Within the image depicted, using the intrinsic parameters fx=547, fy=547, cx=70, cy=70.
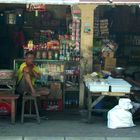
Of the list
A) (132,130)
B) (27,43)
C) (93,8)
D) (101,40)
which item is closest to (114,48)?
(101,40)

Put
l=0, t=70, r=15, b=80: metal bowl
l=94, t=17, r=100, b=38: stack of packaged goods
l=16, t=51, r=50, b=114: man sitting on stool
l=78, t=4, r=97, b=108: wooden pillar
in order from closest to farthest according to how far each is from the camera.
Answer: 1. l=16, t=51, r=50, b=114: man sitting on stool
2. l=0, t=70, r=15, b=80: metal bowl
3. l=78, t=4, r=97, b=108: wooden pillar
4. l=94, t=17, r=100, b=38: stack of packaged goods

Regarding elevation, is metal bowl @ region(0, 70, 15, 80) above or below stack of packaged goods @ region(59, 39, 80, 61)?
below

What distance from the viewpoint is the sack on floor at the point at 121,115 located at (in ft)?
35.3

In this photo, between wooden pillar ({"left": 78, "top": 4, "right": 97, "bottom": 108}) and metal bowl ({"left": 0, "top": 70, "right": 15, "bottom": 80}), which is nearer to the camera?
metal bowl ({"left": 0, "top": 70, "right": 15, "bottom": 80})

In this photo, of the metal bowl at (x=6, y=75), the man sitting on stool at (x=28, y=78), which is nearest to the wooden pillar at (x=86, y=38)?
the man sitting on stool at (x=28, y=78)

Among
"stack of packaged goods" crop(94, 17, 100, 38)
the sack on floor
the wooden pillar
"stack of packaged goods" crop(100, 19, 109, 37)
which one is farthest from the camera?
"stack of packaged goods" crop(100, 19, 109, 37)

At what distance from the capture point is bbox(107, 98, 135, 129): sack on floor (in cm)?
1077

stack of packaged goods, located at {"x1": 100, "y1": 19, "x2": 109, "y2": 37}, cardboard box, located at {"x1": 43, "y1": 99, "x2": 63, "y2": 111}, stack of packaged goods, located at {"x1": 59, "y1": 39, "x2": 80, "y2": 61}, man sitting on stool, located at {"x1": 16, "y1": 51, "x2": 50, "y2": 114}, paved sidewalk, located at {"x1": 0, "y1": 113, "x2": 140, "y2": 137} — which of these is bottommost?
paved sidewalk, located at {"x1": 0, "y1": 113, "x2": 140, "y2": 137}

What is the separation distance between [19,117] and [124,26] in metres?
3.62

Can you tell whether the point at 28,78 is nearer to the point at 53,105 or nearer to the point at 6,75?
the point at 6,75

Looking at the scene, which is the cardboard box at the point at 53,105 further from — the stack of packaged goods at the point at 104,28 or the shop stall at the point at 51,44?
the stack of packaged goods at the point at 104,28

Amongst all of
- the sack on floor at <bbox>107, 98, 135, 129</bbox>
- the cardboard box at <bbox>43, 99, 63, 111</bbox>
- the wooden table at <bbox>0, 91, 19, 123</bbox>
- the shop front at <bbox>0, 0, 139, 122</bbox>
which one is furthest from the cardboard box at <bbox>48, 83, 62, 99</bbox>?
the sack on floor at <bbox>107, 98, 135, 129</bbox>

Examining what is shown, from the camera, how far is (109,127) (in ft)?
35.7

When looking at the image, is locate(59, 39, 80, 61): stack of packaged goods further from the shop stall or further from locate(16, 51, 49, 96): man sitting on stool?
locate(16, 51, 49, 96): man sitting on stool
